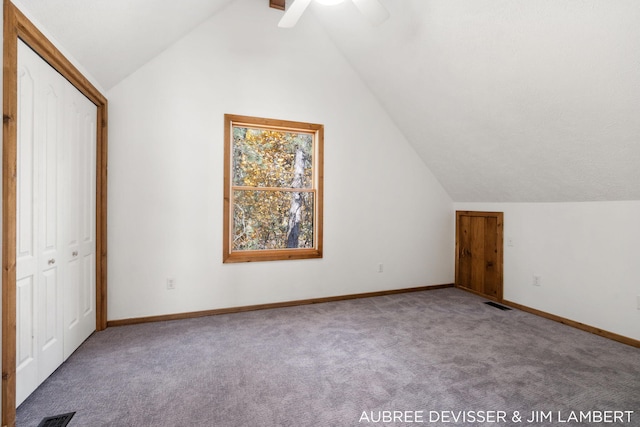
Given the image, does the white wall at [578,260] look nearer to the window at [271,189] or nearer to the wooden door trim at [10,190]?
the window at [271,189]

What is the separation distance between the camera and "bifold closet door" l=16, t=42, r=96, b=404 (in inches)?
70.2

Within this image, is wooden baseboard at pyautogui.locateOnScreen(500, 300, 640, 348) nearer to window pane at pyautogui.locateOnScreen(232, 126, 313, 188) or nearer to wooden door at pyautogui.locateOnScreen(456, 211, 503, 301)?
wooden door at pyautogui.locateOnScreen(456, 211, 503, 301)

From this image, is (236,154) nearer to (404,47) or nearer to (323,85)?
(323,85)

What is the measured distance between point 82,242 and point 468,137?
3.89 metres

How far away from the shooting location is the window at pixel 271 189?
3.53 meters

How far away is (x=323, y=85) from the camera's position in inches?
152

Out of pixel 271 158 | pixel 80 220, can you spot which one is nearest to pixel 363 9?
pixel 271 158

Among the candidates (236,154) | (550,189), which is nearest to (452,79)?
(550,189)

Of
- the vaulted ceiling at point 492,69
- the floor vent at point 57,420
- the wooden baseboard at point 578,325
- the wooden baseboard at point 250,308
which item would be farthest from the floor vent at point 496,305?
the floor vent at point 57,420

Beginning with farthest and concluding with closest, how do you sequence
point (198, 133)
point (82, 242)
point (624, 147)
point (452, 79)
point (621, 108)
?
point (198, 133), point (452, 79), point (82, 242), point (624, 147), point (621, 108)

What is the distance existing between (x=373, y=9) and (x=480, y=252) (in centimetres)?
339

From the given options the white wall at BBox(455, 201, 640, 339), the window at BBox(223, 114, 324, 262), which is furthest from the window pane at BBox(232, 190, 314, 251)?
the white wall at BBox(455, 201, 640, 339)

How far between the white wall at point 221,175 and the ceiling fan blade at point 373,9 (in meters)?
1.60

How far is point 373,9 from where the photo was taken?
2.21 meters
